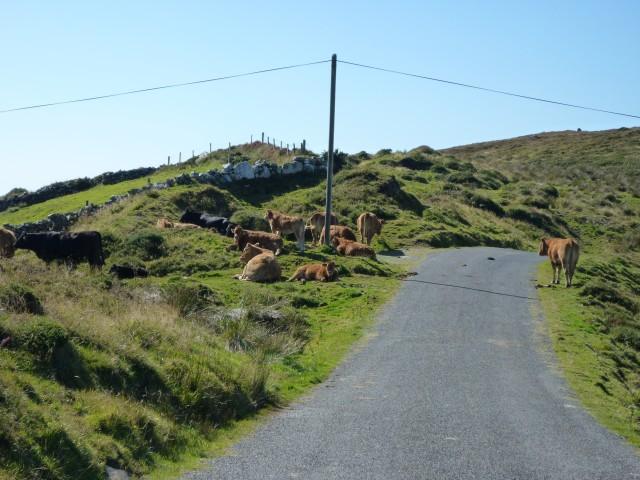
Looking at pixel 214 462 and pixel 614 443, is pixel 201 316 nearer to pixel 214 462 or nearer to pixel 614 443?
pixel 214 462

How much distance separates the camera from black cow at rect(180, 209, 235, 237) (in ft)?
109

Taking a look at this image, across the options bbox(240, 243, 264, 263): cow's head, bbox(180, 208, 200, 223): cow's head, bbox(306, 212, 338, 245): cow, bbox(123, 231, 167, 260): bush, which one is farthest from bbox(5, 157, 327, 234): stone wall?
bbox(240, 243, 264, 263): cow's head

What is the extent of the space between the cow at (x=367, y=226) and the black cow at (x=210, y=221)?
6.08m

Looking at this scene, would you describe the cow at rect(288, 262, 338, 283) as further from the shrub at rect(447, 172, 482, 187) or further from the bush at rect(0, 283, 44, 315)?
the shrub at rect(447, 172, 482, 187)

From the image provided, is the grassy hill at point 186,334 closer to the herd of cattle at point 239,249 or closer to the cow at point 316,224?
the herd of cattle at point 239,249

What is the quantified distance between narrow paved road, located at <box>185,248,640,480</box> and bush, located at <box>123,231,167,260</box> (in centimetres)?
1116

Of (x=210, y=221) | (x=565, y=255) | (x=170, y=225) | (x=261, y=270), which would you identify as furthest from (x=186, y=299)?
(x=210, y=221)

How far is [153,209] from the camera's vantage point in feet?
123

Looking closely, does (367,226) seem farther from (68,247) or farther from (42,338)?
(42,338)

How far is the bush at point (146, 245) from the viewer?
2734 centimetres

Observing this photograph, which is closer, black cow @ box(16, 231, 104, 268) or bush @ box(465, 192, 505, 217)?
black cow @ box(16, 231, 104, 268)

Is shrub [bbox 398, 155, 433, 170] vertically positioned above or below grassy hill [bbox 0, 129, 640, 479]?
above

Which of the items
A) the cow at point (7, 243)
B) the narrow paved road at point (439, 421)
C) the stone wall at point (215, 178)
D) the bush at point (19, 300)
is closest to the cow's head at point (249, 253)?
the cow at point (7, 243)

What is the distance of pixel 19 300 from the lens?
11.1 metres
